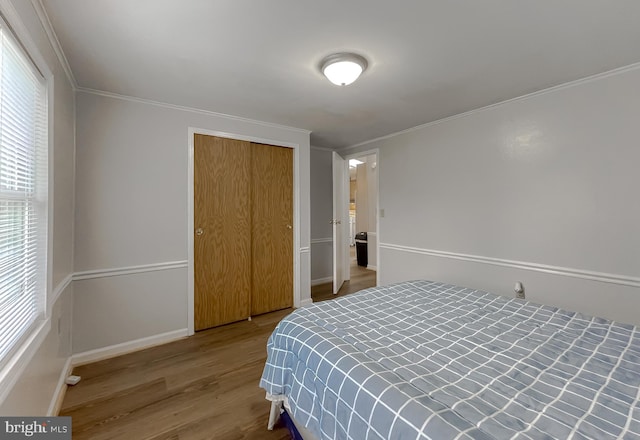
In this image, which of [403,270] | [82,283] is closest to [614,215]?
[403,270]

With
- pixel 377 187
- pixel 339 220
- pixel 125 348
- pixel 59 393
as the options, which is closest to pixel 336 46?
pixel 377 187

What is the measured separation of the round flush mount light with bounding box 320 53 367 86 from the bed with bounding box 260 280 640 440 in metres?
1.59

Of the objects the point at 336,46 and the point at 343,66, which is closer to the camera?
the point at 336,46

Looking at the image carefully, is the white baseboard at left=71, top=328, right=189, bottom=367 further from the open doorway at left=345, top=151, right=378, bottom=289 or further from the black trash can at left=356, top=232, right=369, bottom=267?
the black trash can at left=356, top=232, right=369, bottom=267

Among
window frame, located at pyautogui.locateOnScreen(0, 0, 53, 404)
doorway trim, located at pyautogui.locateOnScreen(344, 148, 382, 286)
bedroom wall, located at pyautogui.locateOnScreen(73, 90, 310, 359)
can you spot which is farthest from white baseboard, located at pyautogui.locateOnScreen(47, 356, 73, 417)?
doorway trim, located at pyautogui.locateOnScreen(344, 148, 382, 286)

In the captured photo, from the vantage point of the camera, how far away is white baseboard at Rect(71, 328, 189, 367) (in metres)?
2.28

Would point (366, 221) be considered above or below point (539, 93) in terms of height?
below

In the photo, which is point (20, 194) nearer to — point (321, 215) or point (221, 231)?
point (221, 231)

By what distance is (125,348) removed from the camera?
2459mm

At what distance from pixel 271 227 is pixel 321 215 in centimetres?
140

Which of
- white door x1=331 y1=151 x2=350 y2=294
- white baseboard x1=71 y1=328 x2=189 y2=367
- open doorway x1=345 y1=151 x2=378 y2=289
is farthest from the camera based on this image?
open doorway x1=345 y1=151 x2=378 y2=289

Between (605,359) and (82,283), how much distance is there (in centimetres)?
345

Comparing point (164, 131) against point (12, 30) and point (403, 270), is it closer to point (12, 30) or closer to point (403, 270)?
point (12, 30)

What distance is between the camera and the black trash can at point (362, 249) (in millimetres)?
6020
